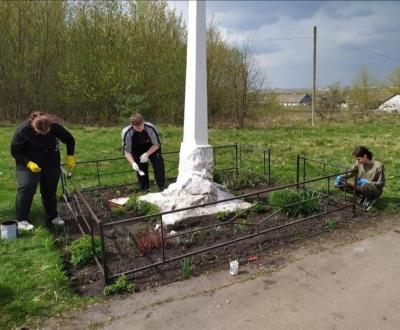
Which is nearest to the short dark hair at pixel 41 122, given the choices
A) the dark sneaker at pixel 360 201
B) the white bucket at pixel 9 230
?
the white bucket at pixel 9 230

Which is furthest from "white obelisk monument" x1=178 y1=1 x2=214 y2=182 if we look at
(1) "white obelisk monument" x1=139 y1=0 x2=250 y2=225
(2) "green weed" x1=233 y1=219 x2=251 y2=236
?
(2) "green weed" x1=233 y1=219 x2=251 y2=236

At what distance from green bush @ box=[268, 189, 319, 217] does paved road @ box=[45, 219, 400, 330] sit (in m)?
1.19

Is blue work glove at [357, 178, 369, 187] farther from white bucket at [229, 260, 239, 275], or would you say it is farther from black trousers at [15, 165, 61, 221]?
black trousers at [15, 165, 61, 221]

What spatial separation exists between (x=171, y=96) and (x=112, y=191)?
12435 millimetres

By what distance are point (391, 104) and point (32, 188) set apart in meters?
32.2

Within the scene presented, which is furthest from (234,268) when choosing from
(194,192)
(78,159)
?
(78,159)

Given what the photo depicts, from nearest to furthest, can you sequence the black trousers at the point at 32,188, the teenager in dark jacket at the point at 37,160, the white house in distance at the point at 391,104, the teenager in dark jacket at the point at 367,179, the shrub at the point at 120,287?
1. the shrub at the point at 120,287
2. the teenager in dark jacket at the point at 37,160
3. the black trousers at the point at 32,188
4. the teenager in dark jacket at the point at 367,179
5. the white house in distance at the point at 391,104

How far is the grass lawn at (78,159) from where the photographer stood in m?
3.20

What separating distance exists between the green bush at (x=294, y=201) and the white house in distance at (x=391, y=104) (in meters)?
25.7

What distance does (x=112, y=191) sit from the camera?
6.55 meters

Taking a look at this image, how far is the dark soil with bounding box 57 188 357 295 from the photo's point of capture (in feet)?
12.1

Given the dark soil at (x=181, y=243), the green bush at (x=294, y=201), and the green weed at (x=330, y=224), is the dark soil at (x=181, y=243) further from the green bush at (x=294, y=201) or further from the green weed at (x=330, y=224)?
the green bush at (x=294, y=201)

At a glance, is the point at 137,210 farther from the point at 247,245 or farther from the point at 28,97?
the point at 28,97

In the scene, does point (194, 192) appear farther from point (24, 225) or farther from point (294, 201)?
point (24, 225)
